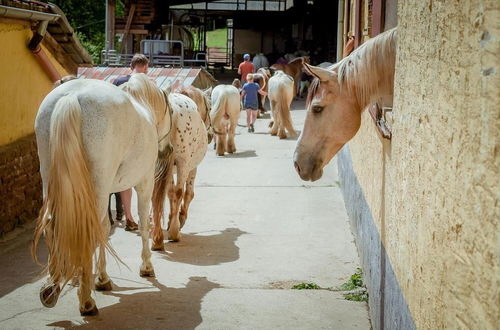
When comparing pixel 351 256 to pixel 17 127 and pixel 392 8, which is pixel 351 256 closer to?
pixel 392 8

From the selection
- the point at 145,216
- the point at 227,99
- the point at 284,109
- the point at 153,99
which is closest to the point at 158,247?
the point at 145,216

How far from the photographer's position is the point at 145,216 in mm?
6129

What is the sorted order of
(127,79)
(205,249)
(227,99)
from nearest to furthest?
(205,249), (127,79), (227,99)

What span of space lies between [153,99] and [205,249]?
208cm

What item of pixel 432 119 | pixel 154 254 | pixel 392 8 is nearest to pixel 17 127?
pixel 154 254

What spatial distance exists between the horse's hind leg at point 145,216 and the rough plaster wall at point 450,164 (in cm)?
292

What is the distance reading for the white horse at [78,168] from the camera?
4.41m

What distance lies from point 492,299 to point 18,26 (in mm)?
7697

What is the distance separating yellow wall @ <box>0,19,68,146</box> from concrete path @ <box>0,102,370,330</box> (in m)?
1.31

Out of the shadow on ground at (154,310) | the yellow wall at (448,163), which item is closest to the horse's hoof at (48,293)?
the shadow on ground at (154,310)

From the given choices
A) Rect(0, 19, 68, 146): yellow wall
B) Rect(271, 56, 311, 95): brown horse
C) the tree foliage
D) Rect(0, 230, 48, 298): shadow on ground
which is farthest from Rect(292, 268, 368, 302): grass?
the tree foliage

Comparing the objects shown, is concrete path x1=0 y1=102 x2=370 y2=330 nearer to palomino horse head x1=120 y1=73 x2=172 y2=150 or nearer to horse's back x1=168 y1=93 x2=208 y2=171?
horse's back x1=168 y1=93 x2=208 y2=171

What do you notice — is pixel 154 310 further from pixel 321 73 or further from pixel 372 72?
pixel 372 72

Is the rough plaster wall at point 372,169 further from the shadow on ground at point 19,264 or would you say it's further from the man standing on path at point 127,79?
the shadow on ground at point 19,264
